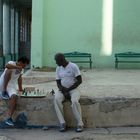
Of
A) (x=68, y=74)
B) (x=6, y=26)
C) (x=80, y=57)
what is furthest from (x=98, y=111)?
(x=6, y=26)

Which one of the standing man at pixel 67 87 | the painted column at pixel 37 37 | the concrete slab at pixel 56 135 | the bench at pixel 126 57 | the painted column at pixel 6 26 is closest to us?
the concrete slab at pixel 56 135

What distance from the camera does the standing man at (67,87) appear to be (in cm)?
834

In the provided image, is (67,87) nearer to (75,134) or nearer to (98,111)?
Answer: (98,111)

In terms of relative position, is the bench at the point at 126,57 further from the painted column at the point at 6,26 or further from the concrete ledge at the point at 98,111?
the painted column at the point at 6,26

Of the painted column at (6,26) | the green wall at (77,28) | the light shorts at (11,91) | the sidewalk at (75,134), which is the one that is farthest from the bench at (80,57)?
the sidewalk at (75,134)

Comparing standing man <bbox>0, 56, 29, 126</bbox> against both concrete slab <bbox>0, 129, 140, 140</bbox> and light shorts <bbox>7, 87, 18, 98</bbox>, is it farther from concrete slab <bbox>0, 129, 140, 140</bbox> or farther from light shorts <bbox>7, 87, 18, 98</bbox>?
concrete slab <bbox>0, 129, 140, 140</bbox>

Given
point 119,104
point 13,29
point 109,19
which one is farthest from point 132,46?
point 13,29

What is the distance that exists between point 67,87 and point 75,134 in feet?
3.13

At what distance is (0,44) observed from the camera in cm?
2703

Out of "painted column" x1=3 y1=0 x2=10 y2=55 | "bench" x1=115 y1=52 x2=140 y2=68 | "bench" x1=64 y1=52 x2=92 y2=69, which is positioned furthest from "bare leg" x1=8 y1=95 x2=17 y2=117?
"painted column" x1=3 y1=0 x2=10 y2=55

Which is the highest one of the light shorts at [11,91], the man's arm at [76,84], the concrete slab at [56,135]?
the man's arm at [76,84]

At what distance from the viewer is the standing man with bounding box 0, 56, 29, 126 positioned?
8570 millimetres

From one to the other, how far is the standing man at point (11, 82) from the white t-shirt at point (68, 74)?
2.34 feet

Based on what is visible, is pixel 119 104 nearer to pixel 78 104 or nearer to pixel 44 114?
pixel 78 104
